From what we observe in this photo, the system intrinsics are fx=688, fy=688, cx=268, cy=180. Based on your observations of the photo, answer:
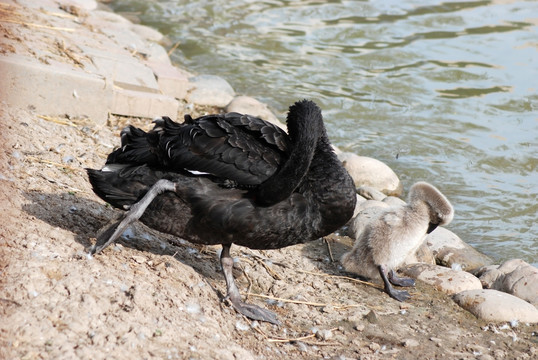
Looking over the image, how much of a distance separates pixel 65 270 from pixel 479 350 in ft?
9.55

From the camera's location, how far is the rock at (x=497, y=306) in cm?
537

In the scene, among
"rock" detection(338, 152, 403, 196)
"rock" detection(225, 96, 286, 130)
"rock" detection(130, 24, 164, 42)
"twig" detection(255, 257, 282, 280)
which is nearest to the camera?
"twig" detection(255, 257, 282, 280)

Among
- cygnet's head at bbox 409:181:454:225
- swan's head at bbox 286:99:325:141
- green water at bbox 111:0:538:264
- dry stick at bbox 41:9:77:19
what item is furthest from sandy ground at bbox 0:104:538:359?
dry stick at bbox 41:9:77:19

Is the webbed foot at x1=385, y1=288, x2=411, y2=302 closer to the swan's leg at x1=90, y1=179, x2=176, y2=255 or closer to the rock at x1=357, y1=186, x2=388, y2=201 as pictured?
the rock at x1=357, y1=186, x2=388, y2=201

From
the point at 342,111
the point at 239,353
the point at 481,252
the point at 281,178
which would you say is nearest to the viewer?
the point at 239,353

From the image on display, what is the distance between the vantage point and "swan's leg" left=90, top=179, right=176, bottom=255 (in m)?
4.44

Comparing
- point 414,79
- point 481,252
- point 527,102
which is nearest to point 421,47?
point 414,79

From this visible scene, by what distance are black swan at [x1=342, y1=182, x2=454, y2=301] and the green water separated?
1.49 metres

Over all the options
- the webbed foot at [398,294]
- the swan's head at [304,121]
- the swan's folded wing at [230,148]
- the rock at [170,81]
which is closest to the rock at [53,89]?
the rock at [170,81]

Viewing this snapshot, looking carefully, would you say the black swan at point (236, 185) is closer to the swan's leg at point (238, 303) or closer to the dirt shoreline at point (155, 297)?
the swan's leg at point (238, 303)

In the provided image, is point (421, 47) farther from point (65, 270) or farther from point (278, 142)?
point (65, 270)

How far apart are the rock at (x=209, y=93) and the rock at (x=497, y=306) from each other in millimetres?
4980

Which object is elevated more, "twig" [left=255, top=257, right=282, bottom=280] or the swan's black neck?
the swan's black neck

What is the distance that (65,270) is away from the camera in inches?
161
